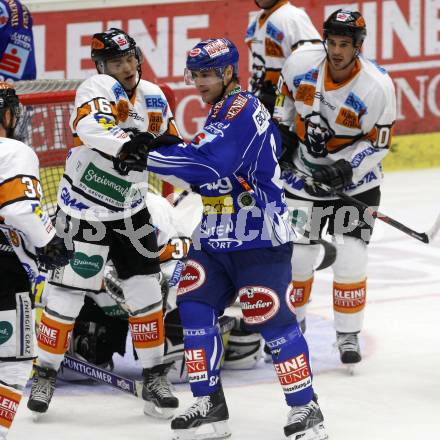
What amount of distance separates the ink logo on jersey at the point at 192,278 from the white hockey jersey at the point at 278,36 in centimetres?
255

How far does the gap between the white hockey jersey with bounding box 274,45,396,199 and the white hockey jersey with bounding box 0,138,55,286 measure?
1744 millimetres

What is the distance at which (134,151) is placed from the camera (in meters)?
4.29

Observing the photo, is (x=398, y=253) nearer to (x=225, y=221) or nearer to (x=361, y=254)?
(x=361, y=254)

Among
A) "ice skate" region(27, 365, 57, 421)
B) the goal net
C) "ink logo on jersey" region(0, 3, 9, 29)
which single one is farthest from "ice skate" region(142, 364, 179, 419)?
"ink logo on jersey" region(0, 3, 9, 29)

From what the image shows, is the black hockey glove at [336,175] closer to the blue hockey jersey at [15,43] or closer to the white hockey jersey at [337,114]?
the white hockey jersey at [337,114]

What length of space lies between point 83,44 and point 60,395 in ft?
11.4

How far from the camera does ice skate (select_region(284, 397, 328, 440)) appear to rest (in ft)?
14.6

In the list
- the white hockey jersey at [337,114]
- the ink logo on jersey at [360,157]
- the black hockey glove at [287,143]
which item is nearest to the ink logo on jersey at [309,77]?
the white hockey jersey at [337,114]

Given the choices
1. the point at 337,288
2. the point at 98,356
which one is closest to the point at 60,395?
the point at 98,356

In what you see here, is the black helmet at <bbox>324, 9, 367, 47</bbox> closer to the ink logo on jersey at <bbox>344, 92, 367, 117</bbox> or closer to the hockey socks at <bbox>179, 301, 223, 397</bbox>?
the ink logo on jersey at <bbox>344, 92, 367, 117</bbox>

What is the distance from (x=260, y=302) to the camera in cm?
444

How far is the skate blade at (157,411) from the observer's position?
487 cm

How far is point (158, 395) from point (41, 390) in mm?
432

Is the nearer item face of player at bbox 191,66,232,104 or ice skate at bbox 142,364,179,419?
face of player at bbox 191,66,232,104
